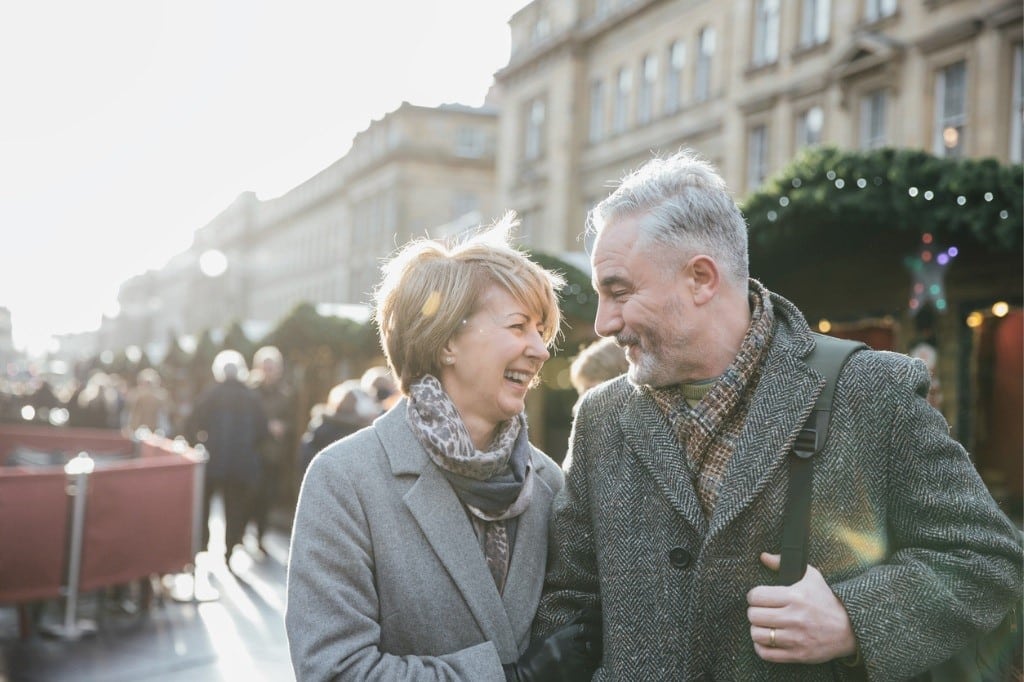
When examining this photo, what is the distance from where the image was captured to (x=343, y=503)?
96.3 inches

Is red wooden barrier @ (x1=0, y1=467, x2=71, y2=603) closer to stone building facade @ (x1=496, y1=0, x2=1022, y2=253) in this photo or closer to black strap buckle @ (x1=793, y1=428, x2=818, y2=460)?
black strap buckle @ (x1=793, y1=428, x2=818, y2=460)

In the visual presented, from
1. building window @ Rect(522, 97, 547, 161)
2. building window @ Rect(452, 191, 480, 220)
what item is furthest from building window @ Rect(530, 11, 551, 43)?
building window @ Rect(452, 191, 480, 220)

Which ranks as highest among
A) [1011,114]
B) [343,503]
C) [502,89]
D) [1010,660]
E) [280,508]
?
[502,89]

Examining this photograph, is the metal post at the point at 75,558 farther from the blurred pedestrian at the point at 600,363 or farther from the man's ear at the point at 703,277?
the man's ear at the point at 703,277

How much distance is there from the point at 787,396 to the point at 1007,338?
12494mm

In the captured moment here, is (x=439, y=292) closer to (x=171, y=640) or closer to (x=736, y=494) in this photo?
(x=736, y=494)

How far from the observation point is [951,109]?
17469mm

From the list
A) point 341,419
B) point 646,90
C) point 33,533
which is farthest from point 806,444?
point 646,90

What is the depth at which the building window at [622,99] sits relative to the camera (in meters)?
28.6

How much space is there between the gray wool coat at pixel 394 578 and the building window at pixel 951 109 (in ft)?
53.9

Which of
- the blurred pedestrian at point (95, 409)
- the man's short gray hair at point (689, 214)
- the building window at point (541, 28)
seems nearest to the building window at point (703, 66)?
the building window at point (541, 28)

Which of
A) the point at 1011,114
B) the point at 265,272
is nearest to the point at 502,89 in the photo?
the point at 1011,114

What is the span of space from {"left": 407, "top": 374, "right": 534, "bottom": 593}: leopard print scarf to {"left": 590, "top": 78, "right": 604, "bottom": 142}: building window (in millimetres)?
28076

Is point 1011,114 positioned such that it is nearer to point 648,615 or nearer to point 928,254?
point 928,254
